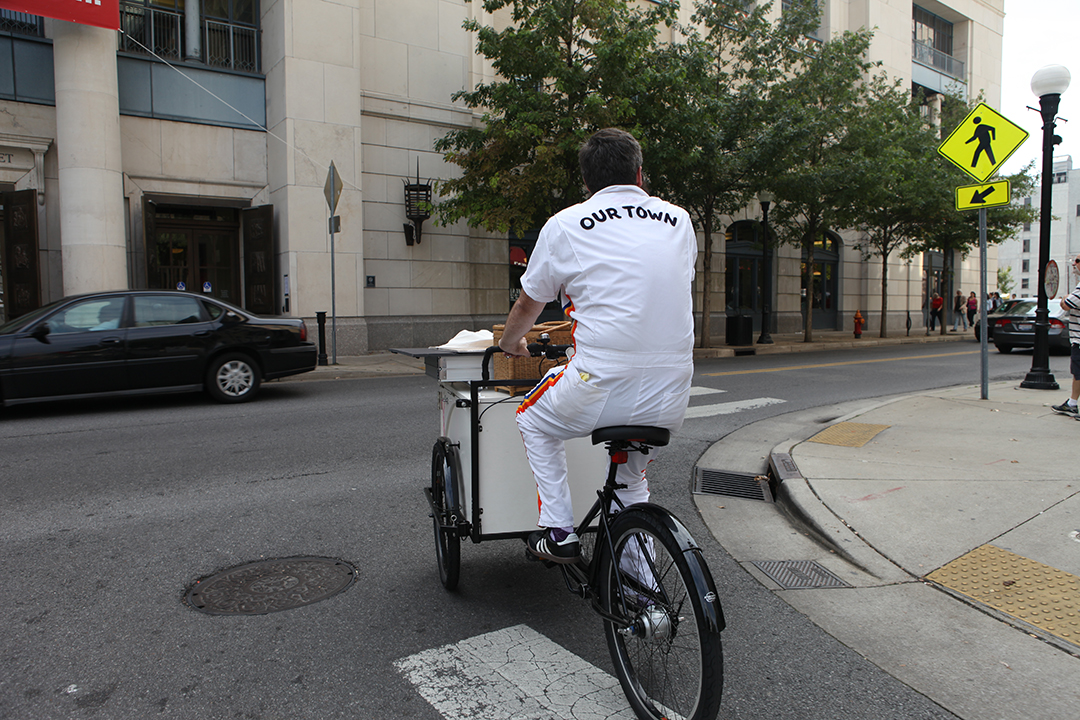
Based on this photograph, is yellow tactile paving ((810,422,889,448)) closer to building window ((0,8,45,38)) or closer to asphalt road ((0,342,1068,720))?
asphalt road ((0,342,1068,720))

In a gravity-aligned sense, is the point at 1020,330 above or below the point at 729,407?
above

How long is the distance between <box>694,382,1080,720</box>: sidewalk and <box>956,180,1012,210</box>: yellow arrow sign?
9.39 ft

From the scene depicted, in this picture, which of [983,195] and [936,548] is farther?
[983,195]

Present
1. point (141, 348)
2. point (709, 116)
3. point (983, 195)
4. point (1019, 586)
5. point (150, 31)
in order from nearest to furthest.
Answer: point (1019, 586) → point (983, 195) → point (141, 348) → point (150, 31) → point (709, 116)

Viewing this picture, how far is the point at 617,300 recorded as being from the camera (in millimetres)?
2449

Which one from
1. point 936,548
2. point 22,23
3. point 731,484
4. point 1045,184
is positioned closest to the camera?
point 936,548

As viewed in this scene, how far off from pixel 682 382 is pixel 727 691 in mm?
1222

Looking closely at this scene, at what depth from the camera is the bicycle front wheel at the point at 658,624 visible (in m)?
2.12

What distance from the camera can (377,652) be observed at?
300 centimetres

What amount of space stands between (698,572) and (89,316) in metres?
9.10

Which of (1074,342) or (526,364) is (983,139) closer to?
(1074,342)

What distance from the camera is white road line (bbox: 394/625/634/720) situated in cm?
257

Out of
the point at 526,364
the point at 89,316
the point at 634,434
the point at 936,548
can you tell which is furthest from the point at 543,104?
the point at 634,434

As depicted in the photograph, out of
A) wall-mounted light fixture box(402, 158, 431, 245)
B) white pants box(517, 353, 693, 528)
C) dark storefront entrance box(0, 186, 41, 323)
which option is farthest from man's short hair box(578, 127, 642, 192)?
dark storefront entrance box(0, 186, 41, 323)
